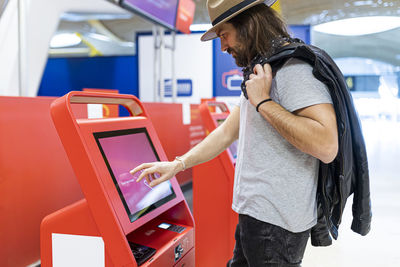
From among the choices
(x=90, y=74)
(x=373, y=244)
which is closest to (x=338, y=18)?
(x=90, y=74)

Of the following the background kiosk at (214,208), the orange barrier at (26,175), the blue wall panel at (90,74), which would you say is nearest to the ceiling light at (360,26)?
the blue wall panel at (90,74)

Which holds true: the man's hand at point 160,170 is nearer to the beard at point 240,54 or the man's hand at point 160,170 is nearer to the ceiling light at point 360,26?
the beard at point 240,54

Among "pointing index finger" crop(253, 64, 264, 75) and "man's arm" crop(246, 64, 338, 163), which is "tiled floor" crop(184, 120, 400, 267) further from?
"pointing index finger" crop(253, 64, 264, 75)

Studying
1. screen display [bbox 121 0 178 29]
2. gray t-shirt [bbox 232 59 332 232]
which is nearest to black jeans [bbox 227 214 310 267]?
gray t-shirt [bbox 232 59 332 232]

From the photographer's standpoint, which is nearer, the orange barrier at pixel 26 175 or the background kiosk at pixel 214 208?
the orange barrier at pixel 26 175

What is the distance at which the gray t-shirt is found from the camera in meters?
1.06

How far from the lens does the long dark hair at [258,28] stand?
1.11 meters

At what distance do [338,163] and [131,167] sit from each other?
743mm

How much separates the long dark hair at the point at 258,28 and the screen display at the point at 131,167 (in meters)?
0.57

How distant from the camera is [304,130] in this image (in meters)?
0.97

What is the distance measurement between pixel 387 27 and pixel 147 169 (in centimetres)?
1321

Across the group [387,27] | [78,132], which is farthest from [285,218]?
[387,27]

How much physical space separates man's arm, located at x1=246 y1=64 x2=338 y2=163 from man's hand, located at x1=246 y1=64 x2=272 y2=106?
0.03ft

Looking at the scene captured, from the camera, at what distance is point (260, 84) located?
105 centimetres
